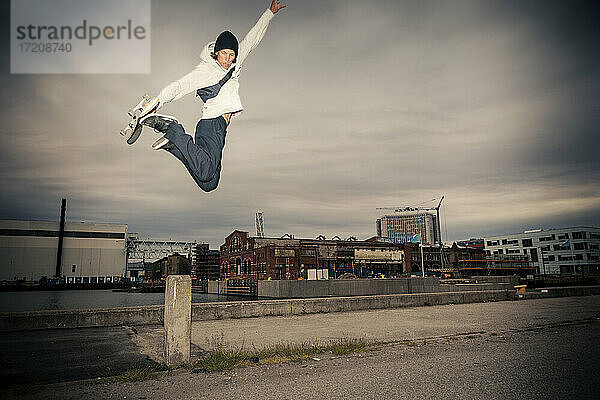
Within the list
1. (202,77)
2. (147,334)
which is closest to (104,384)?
(147,334)

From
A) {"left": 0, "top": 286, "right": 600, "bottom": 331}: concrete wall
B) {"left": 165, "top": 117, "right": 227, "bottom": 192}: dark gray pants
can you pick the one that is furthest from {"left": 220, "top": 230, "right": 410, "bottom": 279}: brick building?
{"left": 165, "top": 117, "right": 227, "bottom": 192}: dark gray pants

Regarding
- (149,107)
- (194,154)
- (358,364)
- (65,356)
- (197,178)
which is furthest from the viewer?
(197,178)

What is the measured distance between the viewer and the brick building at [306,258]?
70125 millimetres

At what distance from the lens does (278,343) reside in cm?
1042

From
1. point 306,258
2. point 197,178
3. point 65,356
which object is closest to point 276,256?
point 306,258

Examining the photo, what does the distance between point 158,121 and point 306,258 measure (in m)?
58.6

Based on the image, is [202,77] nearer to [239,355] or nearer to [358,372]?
[239,355]

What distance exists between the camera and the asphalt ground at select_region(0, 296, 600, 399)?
20.9ft

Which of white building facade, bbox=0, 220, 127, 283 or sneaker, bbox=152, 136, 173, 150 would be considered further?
white building facade, bbox=0, 220, 127, 283

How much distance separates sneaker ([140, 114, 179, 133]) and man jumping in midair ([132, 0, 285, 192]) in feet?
0.70

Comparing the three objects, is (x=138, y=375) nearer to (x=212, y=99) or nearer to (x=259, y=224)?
(x=212, y=99)

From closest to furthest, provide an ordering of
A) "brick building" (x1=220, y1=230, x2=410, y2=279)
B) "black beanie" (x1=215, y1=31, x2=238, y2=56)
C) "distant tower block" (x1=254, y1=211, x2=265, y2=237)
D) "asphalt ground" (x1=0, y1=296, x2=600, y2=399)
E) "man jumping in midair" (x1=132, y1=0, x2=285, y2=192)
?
"asphalt ground" (x1=0, y1=296, x2=600, y2=399) < "man jumping in midair" (x1=132, y1=0, x2=285, y2=192) < "black beanie" (x1=215, y1=31, x2=238, y2=56) < "brick building" (x1=220, y1=230, x2=410, y2=279) < "distant tower block" (x1=254, y1=211, x2=265, y2=237)

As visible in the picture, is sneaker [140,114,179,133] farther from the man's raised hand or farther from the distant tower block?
the distant tower block

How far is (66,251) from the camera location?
327 ft
